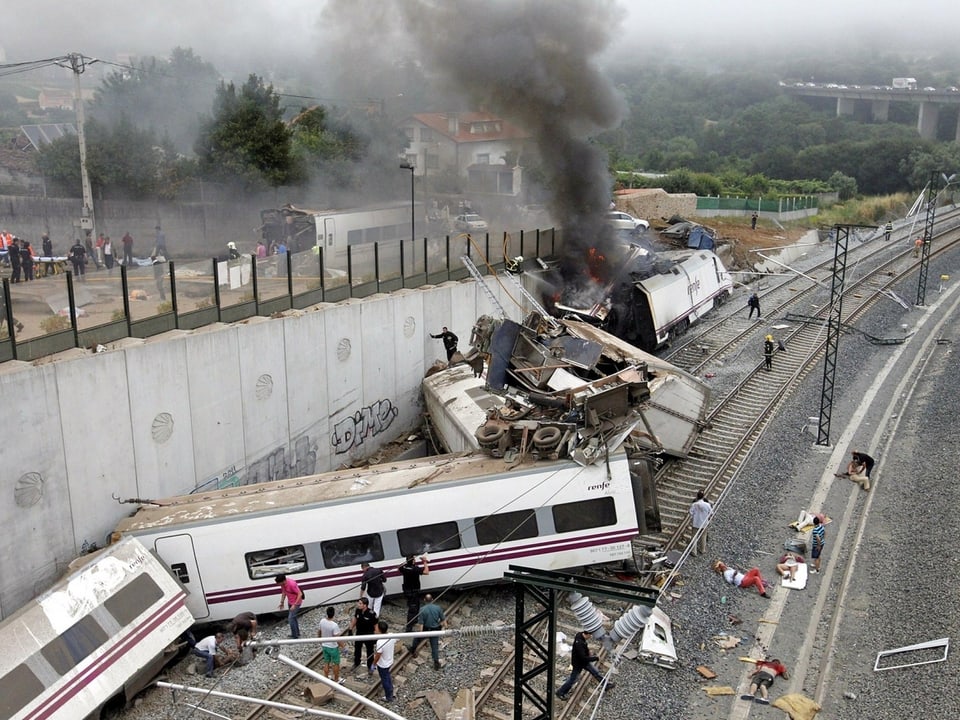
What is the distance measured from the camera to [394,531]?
47.2 feet

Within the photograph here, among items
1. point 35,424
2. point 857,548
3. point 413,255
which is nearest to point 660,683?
point 857,548

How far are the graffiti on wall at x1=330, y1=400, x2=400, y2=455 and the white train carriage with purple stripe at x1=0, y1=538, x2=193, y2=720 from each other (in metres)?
8.62

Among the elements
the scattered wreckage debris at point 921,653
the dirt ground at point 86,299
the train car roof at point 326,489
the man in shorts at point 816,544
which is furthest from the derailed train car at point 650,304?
the scattered wreckage debris at point 921,653

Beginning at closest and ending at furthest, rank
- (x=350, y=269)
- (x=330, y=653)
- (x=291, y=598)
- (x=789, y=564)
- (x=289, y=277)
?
1. (x=330, y=653)
2. (x=291, y=598)
3. (x=789, y=564)
4. (x=289, y=277)
5. (x=350, y=269)

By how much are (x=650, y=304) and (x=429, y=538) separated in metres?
16.6

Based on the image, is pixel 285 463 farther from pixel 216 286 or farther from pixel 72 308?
pixel 72 308

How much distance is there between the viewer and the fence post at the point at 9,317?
1384cm

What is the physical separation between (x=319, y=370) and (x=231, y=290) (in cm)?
321

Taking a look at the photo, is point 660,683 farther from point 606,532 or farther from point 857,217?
point 857,217

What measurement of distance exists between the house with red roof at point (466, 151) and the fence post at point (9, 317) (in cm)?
2911

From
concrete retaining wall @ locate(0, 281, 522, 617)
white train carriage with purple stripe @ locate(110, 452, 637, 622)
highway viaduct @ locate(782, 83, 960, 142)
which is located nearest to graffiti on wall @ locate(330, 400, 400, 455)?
→ concrete retaining wall @ locate(0, 281, 522, 617)

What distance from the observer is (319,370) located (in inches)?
828

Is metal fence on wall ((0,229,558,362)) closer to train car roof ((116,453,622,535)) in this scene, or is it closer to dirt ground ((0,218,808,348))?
dirt ground ((0,218,808,348))

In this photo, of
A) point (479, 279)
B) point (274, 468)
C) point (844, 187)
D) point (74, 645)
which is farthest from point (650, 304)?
point (844, 187)
